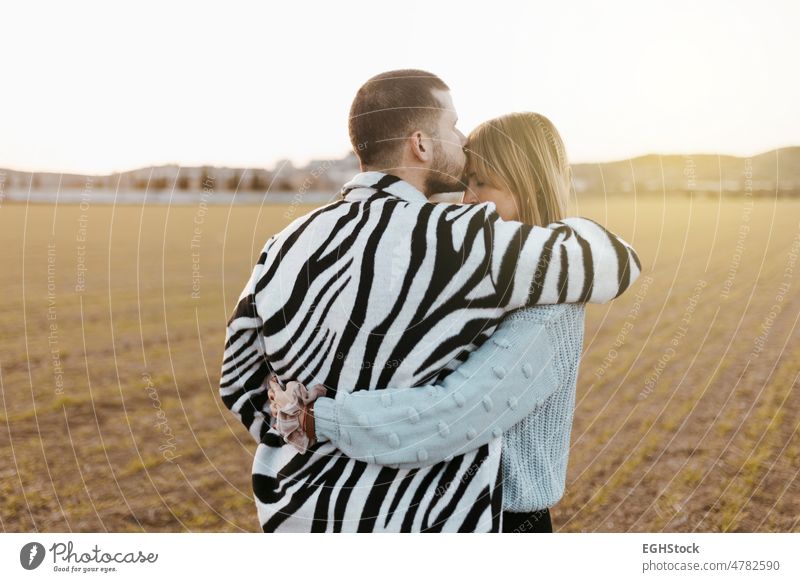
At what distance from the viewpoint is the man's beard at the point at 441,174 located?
5.15ft

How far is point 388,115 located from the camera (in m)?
1.52

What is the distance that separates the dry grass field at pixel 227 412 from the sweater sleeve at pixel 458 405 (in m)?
1.70

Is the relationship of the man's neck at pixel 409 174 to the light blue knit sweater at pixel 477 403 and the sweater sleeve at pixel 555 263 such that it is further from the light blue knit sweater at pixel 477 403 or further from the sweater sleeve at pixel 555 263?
the light blue knit sweater at pixel 477 403

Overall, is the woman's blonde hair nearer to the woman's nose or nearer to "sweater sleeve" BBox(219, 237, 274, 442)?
the woman's nose

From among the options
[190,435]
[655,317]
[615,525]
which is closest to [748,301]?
[655,317]

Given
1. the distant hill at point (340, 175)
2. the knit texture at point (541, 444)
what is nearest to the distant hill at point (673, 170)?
the distant hill at point (340, 175)

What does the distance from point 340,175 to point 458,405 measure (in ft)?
4.37

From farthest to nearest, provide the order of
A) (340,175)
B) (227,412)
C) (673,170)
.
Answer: (227,412)
(673,170)
(340,175)

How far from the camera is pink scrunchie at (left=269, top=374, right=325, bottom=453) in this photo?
5.18 feet

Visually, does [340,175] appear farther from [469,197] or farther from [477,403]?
[477,403]
